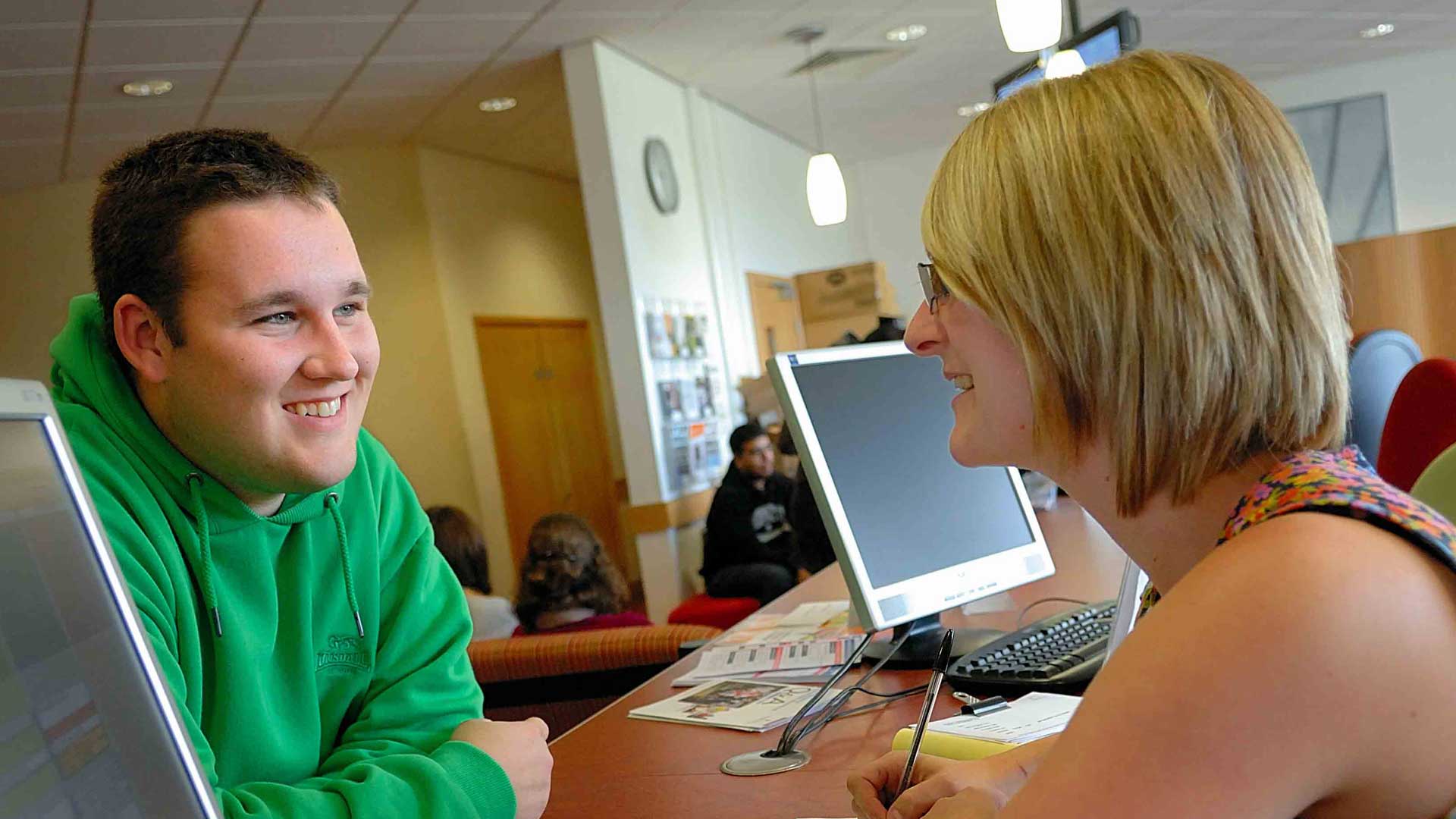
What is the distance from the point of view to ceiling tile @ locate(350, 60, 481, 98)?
5352 mm

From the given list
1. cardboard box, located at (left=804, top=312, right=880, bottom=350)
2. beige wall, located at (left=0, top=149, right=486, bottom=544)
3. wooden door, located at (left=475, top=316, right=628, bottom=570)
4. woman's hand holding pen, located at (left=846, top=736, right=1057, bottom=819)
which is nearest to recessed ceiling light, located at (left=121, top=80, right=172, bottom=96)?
beige wall, located at (left=0, top=149, right=486, bottom=544)

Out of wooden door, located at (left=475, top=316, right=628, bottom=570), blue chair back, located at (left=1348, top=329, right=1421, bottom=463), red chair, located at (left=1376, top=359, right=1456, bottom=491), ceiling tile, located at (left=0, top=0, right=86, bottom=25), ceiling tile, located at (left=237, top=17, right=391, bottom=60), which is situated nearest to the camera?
red chair, located at (left=1376, top=359, right=1456, bottom=491)

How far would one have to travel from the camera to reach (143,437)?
41.6 inches

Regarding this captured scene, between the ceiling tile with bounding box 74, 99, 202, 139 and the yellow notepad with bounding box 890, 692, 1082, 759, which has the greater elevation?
the ceiling tile with bounding box 74, 99, 202, 139

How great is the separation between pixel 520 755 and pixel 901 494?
79 cm

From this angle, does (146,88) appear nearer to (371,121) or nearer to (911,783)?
(371,121)

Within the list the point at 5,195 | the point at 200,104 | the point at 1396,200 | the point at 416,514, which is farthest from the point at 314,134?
the point at 1396,200

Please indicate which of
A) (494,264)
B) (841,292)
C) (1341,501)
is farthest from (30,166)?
(1341,501)

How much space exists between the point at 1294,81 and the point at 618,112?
20.1ft

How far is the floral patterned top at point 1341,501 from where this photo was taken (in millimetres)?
682

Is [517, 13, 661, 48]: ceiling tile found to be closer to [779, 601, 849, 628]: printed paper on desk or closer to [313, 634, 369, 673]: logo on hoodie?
[779, 601, 849, 628]: printed paper on desk

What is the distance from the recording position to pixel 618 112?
18.6ft

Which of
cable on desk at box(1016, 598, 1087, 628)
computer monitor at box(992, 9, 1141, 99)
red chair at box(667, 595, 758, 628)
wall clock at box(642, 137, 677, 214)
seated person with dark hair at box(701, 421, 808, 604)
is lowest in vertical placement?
red chair at box(667, 595, 758, 628)

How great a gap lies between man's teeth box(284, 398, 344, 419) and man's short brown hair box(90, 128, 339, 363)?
112mm
